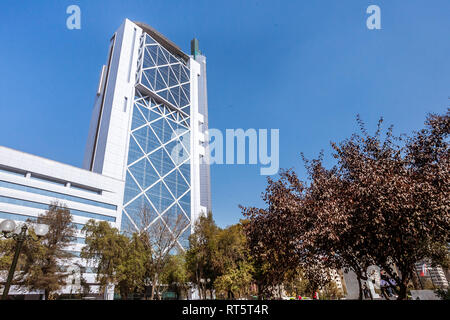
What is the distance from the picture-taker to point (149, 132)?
244 feet

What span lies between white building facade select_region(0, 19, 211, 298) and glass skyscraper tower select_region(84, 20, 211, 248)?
10.2 inches

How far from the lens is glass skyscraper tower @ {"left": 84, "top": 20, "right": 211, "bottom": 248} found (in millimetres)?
64062

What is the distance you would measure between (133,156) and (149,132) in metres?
10.2

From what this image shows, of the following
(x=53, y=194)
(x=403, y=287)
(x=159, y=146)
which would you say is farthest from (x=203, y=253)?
(x=159, y=146)

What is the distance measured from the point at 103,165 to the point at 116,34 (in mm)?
46185

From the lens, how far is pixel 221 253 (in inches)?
1135

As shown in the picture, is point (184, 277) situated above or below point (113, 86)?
below

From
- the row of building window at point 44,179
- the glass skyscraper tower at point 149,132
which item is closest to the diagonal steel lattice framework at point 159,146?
the glass skyscraper tower at point 149,132

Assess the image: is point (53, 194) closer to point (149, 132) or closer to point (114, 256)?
point (114, 256)

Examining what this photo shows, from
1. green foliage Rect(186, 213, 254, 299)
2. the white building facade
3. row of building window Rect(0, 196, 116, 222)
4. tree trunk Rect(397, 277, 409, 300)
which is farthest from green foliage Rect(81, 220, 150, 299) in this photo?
tree trunk Rect(397, 277, 409, 300)
